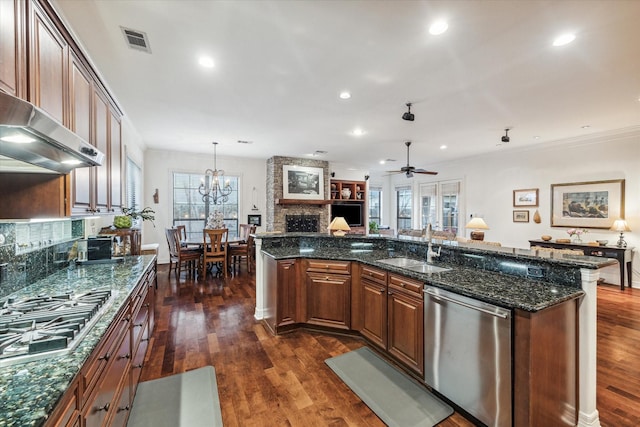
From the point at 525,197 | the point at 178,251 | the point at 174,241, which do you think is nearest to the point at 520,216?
the point at 525,197

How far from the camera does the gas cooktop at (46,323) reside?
3.39 feet

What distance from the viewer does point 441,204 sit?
27.2 ft

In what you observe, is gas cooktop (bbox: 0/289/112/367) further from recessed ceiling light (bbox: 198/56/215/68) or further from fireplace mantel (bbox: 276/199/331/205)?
fireplace mantel (bbox: 276/199/331/205)

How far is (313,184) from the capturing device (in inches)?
307

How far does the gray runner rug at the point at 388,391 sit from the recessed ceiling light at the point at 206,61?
9.90 feet

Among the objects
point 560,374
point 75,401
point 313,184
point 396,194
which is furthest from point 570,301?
point 396,194

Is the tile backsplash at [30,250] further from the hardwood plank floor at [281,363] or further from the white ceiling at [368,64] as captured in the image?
the white ceiling at [368,64]

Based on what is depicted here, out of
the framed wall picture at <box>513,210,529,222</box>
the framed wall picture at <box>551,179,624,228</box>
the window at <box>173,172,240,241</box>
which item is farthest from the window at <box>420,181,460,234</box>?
the window at <box>173,172,240,241</box>

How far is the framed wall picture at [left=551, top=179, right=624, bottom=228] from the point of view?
500 cm

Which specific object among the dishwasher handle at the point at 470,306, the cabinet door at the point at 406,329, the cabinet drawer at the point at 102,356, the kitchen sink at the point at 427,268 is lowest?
the cabinet door at the point at 406,329

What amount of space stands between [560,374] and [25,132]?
2.97m

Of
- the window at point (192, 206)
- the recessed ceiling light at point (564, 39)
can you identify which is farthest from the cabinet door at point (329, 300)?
the window at point (192, 206)

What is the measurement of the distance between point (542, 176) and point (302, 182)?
5.56m

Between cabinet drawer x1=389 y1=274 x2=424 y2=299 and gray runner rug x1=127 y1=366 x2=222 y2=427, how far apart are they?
1637 millimetres
